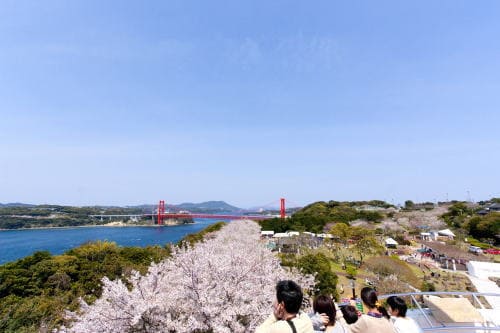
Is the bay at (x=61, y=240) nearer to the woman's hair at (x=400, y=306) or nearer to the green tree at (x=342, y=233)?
the green tree at (x=342, y=233)

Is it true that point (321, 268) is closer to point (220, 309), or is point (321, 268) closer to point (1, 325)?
point (220, 309)

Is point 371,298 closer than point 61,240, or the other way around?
point 371,298

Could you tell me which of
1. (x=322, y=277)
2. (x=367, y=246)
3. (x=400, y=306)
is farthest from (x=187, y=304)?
(x=367, y=246)

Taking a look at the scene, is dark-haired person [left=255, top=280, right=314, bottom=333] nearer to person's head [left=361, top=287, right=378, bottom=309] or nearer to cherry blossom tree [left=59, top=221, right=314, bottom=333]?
person's head [left=361, top=287, right=378, bottom=309]

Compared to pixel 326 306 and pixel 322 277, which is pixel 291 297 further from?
pixel 322 277

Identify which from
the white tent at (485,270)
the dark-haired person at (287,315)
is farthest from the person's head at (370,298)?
the white tent at (485,270)

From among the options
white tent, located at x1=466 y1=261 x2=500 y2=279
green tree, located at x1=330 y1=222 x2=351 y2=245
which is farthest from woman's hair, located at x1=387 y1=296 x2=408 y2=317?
green tree, located at x1=330 y1=222 x2=351 y2=245

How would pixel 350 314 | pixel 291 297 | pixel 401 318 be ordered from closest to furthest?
pixel 291 297 < pixel 350 314 < pixel 401 318
